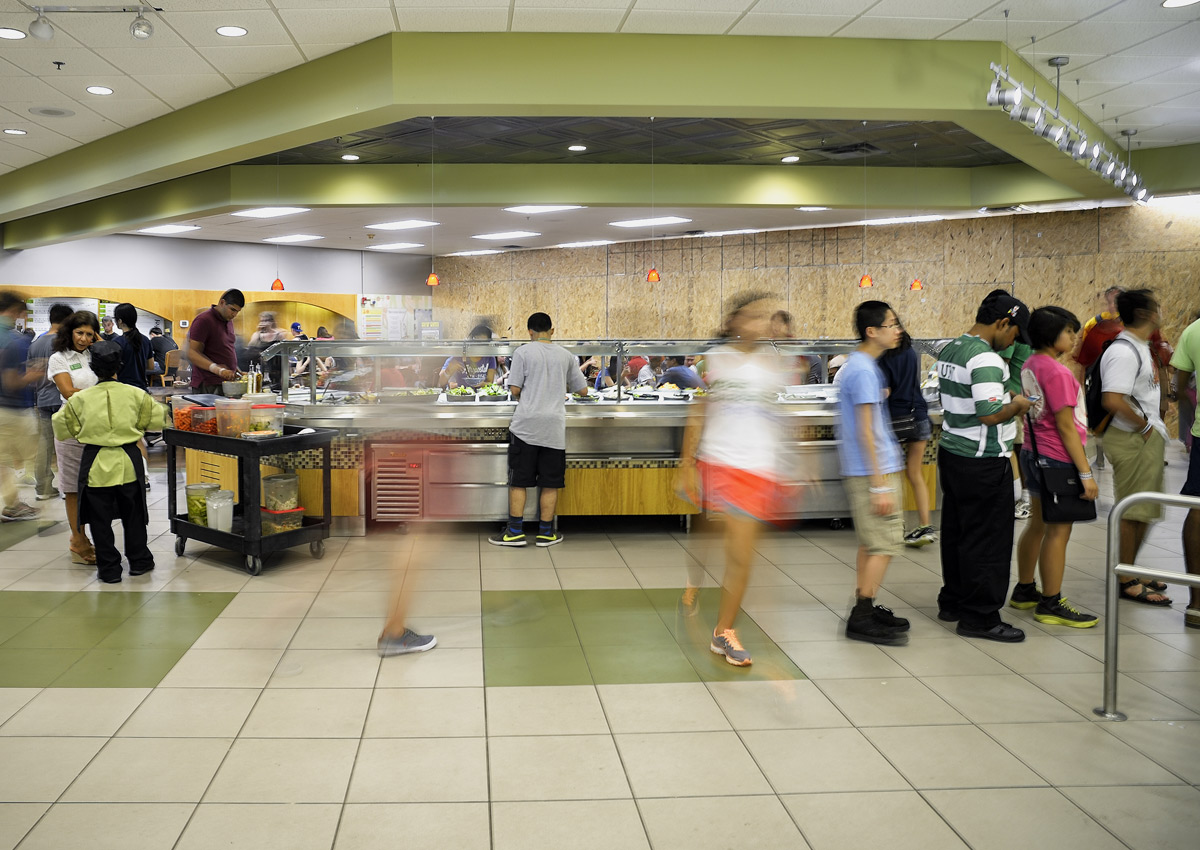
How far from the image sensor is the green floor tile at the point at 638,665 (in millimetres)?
3295

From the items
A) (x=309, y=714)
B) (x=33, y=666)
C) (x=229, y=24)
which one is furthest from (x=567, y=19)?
(x=33, y=666)

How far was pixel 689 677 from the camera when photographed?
3.30 metres

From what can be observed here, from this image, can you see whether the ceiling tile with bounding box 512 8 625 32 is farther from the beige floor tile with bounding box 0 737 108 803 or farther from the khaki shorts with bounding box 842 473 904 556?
the beige floor tile with bounding box 0 737 108 803

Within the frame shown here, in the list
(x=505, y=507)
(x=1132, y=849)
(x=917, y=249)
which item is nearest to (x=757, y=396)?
(x=1132, y=849)

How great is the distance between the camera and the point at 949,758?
105 inches

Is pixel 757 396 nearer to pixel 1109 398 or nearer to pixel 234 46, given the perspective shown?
pixel 1109 398

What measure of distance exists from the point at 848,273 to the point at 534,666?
9.44m

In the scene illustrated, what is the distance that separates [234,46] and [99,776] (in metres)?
4.69

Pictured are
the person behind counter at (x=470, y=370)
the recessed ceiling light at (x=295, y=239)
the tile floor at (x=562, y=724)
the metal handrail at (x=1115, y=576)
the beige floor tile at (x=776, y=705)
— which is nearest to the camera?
the tile floor at (x=562, y=724)

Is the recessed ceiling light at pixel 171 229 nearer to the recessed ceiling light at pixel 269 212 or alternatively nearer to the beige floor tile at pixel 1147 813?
the recessed ceiling light at pixel 269 212

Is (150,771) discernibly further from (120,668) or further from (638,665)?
(638,665)

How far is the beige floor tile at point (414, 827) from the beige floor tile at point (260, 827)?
0.15 ft

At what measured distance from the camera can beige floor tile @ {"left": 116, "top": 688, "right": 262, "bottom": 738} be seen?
2795 mm

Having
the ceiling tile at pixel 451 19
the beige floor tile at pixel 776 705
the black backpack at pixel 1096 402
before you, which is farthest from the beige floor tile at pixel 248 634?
the black backpack at pixel 1096 402
